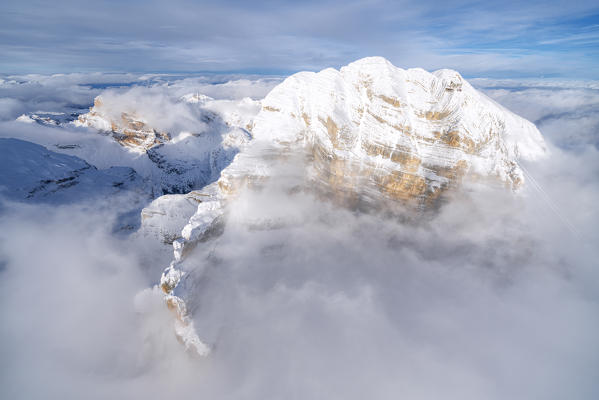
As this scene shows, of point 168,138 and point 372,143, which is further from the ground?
point 372,143

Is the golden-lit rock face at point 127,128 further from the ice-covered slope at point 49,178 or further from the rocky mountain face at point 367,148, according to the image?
the rocky mountain face at point 367,148

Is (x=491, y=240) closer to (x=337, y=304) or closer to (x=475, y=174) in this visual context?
(x=475, y=174)

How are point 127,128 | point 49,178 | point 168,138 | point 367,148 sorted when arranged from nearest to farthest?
point 367,148, point 49,178, point 127,128, point 168,138

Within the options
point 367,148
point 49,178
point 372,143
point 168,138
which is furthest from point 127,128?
point 372,143

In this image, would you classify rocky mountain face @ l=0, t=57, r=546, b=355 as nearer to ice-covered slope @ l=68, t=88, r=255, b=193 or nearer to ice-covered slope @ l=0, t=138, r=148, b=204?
ice-covered slope @ l=0, t=138, r=148, b=204

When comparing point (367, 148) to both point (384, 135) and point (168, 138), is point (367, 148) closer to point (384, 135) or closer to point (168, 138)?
point (384, 135)

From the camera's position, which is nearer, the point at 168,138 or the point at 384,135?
the point at 384,135

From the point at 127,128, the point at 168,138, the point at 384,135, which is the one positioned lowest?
the point at 168,138
